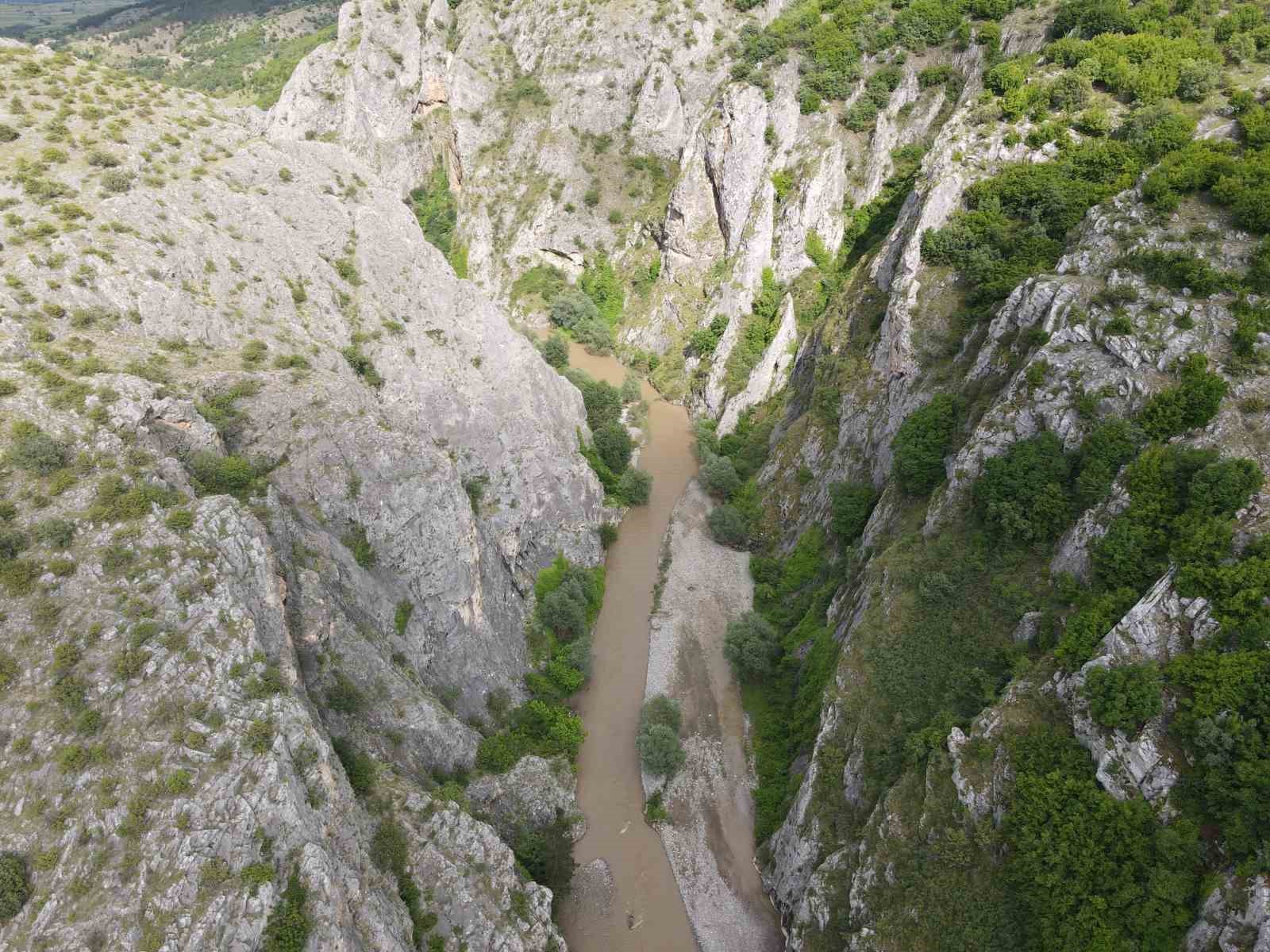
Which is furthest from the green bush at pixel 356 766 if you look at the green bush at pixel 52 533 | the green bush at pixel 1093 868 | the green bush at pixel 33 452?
the green bush at pixel 1093 868

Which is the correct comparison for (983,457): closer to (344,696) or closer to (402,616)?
(402,616)

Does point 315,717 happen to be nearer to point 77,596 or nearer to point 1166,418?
point 77,596

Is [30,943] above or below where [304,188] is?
below

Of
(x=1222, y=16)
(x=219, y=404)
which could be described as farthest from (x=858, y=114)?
(x=219, y=404)

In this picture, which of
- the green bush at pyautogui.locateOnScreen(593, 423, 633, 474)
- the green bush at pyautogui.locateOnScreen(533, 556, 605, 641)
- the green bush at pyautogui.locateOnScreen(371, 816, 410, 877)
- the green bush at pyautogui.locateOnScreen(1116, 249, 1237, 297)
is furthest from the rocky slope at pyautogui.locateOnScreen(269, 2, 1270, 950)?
the green bush at pyautogui.locateOnScreen(371, 816, 410, 877)

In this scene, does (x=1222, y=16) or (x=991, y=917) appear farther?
(x=1222, y=16)

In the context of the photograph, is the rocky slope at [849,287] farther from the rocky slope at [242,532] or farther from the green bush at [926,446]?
the rocky slope at [242,532]

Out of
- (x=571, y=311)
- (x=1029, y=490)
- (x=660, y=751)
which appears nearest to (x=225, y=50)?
(x=571, y=311)
